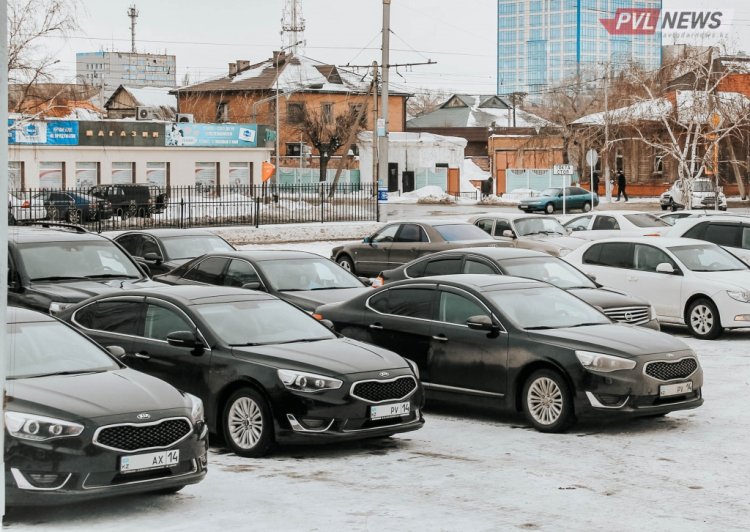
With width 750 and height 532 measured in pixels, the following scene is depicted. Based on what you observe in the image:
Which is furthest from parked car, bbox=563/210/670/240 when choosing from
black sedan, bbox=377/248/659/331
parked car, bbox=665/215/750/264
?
black sedan, bbox=377/248/659/331

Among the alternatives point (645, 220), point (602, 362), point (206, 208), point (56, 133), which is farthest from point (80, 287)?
point (56, 133)

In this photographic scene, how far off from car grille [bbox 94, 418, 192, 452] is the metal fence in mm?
28053

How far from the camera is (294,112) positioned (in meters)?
88.9

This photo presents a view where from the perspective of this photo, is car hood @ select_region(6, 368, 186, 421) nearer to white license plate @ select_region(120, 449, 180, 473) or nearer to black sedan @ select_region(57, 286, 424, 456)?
white license plate @ select_region(120, 449, 180, 473)

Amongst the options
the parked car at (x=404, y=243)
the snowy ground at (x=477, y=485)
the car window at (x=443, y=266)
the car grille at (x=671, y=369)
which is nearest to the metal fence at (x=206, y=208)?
the parked car at (x=404, y=243)

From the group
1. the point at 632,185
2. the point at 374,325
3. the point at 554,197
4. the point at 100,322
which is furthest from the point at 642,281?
the point at 632,185

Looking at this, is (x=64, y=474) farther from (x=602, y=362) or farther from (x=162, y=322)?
(x=602, y=362)

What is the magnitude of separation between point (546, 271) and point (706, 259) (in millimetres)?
3989

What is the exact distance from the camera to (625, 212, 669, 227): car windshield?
31.7 metres

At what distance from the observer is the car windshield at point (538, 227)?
89.8 feet

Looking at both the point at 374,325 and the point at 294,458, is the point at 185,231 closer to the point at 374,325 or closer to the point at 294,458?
the point at 374,325

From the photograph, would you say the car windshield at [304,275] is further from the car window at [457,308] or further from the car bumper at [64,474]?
the car bumper at [64,474]

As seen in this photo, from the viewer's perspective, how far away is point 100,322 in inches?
479

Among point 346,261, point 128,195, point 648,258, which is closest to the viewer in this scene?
point 648,258
